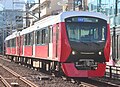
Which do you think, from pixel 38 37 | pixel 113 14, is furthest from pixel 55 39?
pixel 113 14

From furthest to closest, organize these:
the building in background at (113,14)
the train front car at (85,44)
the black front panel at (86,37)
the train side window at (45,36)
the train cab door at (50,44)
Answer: the building in background at (113,14)
the train side window at (45,36)
the train cab door at (50,44)
the black front panel at (86,37)
the train front car at (85,44)

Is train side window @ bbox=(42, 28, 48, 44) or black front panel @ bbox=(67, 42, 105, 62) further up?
train side window @ bbox=(42, 28, 48, 44)

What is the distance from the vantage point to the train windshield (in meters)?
17.7

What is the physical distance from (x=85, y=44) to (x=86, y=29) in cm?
80

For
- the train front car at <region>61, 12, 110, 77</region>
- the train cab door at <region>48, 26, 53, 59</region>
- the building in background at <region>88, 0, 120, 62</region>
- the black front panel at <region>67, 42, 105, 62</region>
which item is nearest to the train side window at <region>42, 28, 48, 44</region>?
the train cab door at <region>48, 26, 53, 59</region>

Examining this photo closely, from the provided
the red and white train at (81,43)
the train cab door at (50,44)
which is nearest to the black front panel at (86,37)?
the red and white train at (81,43)

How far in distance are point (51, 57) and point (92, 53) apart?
3.04m

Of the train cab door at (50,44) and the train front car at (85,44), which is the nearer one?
the train front car at (85,44)

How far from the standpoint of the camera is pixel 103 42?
1786cm

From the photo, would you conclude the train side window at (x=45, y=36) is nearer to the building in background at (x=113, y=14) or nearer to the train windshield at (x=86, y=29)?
the train windshield at (x=86, y=29)

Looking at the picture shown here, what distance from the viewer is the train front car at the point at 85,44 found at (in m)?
17.4

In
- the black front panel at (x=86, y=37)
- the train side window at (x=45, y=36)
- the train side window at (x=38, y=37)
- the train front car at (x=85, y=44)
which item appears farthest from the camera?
the train side window at (x=38, y=37)

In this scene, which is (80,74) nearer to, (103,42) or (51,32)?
(103,42)

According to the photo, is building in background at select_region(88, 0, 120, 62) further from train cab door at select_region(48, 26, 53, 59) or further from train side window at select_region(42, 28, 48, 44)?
train cab door at select_region(48, 26, 53, 59)
